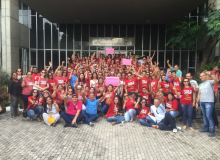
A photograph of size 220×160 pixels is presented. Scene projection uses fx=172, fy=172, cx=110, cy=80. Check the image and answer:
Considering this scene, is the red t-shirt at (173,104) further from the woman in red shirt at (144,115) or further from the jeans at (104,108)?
the jeans at (104,108)

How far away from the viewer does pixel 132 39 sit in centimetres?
1697

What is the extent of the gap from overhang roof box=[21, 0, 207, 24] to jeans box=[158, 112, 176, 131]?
8.14 m

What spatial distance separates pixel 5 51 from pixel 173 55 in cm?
1437

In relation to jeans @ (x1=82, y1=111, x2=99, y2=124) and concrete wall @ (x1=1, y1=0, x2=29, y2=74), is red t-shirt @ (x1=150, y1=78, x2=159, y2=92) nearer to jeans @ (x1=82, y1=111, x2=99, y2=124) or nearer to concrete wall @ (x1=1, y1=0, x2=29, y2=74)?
jeans @ (x1=82, y1=111, x2=99, y2=124)

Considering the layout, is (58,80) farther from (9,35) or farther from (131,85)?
(9,35)

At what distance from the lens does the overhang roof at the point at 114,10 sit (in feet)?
36.5

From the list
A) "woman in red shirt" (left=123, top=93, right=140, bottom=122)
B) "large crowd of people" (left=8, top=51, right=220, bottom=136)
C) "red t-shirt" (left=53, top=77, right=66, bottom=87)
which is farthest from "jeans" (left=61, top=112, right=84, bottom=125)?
"woman in red shirt" (left=123, top=93, right=140, bottom=122)

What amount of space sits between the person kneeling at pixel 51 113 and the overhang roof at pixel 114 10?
7.61m

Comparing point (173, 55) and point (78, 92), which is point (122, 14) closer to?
point (173, 55)

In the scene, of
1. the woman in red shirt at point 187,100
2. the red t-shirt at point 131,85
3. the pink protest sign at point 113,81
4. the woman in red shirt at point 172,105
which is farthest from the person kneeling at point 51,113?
the woman in red shirt at point 187,100

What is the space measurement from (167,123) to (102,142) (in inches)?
91.5

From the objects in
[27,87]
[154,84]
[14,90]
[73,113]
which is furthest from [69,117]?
[154,84]

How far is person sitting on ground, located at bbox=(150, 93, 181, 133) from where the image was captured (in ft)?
17.7

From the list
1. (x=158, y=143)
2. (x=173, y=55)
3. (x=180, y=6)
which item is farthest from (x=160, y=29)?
(x=158, y=143)
